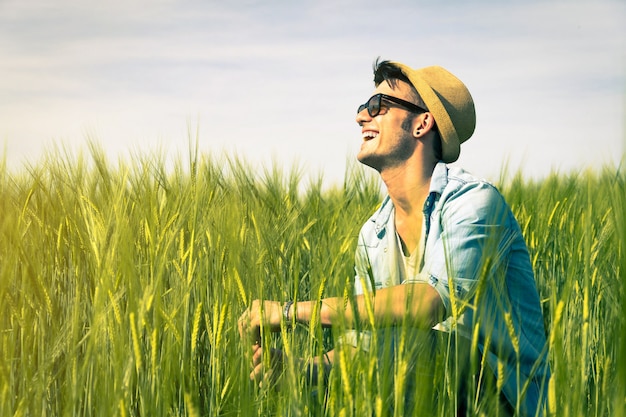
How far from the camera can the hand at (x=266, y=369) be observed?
1.17 meters

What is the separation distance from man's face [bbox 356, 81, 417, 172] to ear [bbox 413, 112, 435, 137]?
0.02 meters

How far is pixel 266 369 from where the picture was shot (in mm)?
1222

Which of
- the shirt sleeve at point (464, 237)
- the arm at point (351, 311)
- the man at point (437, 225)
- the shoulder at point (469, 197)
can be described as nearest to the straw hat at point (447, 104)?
the man at point (437, 225)

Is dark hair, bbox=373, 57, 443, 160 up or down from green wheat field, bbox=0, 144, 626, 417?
up

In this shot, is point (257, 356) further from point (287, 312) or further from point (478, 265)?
point (478, 265)

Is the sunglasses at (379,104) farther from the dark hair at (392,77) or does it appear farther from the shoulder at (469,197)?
the shoulder at (469,197)

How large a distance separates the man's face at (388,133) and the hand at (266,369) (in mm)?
710

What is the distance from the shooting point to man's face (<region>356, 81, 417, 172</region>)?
2088mm

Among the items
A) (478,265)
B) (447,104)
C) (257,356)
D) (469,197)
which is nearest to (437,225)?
(469,197)

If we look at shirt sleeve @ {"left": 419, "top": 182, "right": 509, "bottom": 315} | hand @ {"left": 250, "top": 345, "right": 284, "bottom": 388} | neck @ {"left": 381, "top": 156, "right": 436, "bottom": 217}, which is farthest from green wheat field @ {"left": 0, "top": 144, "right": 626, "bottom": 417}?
neck @ {"left": 381, "top": 156, "right": 436, "bottom": 217}

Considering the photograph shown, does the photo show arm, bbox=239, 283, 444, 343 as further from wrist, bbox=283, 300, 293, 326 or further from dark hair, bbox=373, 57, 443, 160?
dark hair, bbox=373, 57, 443, 160

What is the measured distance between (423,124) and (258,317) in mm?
1010

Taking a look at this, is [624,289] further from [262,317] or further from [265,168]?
[265,168]

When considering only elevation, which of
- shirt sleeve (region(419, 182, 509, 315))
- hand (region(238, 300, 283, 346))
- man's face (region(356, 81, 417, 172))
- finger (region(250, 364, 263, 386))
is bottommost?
finger (region(250, 364, 263, 386))
